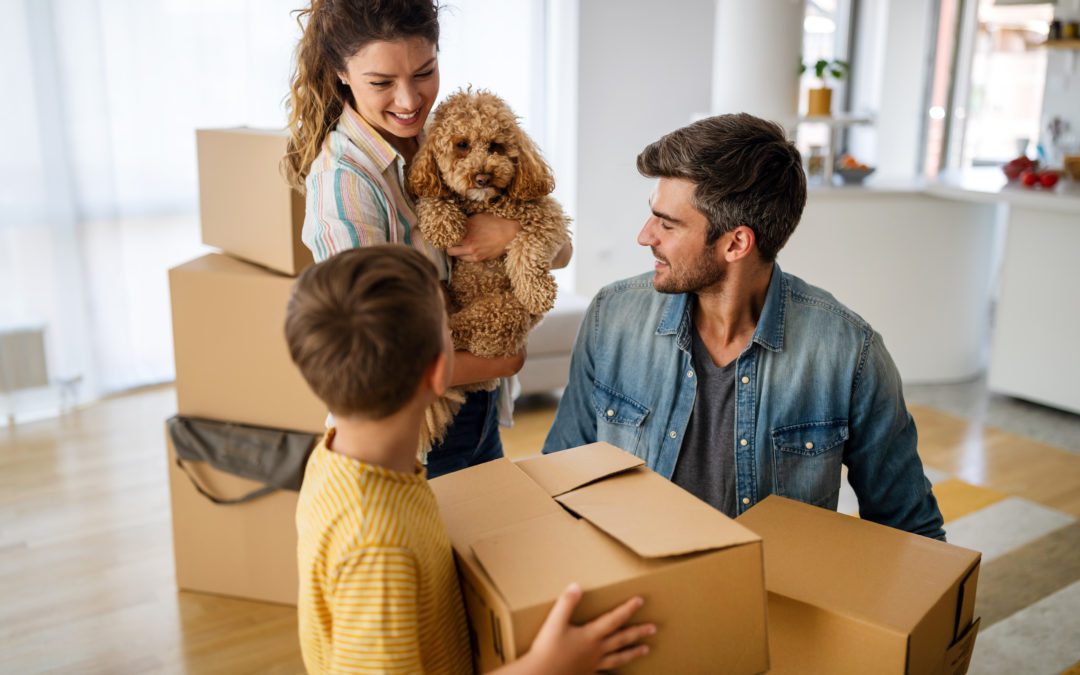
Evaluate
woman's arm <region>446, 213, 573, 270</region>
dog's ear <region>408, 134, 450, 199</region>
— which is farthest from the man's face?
dog's ear <region>408, 134, 450, 199</region>

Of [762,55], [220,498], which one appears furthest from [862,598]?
[762,55]

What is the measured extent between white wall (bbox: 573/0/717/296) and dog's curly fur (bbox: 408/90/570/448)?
330cm

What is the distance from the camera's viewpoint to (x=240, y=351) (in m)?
2.27

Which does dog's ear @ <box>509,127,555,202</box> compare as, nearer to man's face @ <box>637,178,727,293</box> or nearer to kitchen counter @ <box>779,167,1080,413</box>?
man's face @ <box>637,178,727,293</box>

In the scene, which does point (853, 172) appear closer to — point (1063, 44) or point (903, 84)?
point (1063, 44)

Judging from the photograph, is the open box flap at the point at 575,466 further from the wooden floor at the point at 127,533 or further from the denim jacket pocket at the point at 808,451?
the wooden floor at the point at 127,533

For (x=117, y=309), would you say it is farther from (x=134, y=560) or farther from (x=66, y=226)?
(x=134, y=560)

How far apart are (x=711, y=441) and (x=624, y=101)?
3.59m

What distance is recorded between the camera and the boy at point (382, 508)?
37.3 inches

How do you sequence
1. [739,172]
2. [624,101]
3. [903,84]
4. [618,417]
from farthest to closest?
1. [903,84]
2. [624,101]
3. [618,417]
4. [739,172]

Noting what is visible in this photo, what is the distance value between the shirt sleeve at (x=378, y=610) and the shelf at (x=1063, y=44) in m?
4.50

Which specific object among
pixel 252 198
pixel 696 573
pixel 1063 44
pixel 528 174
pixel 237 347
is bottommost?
pixel 237 347

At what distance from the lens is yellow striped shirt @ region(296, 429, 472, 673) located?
95cm

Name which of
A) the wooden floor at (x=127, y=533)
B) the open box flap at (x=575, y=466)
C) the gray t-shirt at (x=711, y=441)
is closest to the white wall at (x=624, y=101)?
the wooden floor at (x=127, y=533)
